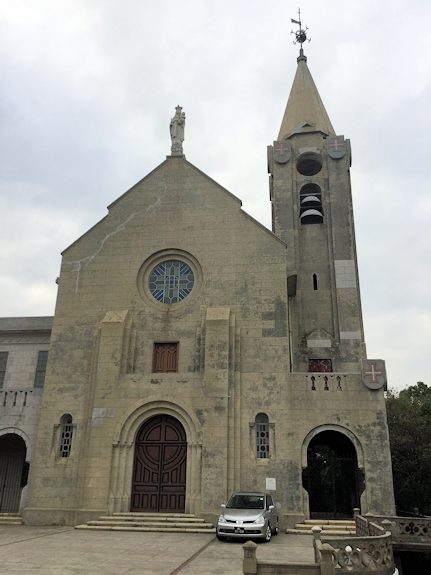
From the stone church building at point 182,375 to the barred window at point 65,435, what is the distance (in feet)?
0.27

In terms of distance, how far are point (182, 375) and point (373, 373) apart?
7668 mm

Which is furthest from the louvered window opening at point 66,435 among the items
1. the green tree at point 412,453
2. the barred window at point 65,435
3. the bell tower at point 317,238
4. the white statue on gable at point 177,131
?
the green tree at point 412,453

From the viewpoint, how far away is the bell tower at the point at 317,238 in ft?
83.6

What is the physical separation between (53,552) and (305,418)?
10.5 meters

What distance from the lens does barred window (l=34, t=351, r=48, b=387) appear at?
78.0 ft

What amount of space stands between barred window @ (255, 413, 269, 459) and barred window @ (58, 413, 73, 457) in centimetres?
768

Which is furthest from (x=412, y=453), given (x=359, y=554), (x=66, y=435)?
(x=359, y=554)

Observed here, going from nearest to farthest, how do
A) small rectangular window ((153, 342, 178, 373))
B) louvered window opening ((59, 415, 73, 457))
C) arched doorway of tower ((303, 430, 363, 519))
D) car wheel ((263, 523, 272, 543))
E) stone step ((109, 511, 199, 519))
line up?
car wheel ((263, 523, 272, 543)) → stone step ((109, 511, 199, 519)) → louvered window opening ((59, 415, 73, 457)) → arched doorway of tower ((303, 430, 363, 519)) → small rectangular window ((153, 342, 178, 373))

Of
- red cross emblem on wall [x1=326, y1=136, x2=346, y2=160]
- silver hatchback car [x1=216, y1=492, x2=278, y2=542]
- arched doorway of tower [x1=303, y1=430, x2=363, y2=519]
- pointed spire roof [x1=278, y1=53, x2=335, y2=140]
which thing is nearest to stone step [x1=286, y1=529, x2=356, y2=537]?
silver hatchback car [x1=216, y1=492, x2=278, y2=542]

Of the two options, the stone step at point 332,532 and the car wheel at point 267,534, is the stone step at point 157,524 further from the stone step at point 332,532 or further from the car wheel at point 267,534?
the car wheel at point 267,534

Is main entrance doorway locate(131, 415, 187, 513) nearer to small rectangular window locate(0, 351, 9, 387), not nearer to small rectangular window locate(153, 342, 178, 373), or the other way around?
small rectangular window locate(153, 342, 178, 373)

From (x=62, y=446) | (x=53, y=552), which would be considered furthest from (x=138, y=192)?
(x=53, y=552)

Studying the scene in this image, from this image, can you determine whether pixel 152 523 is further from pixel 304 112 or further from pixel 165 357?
pixel 304 112

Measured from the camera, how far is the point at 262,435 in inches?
769
